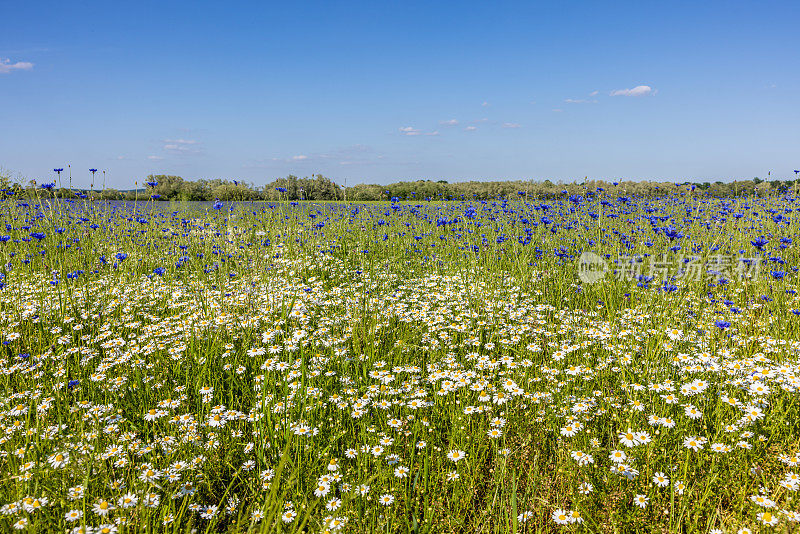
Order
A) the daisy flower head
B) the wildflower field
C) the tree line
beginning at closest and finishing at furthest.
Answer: the wildflower field, the daisy flower head, the tree line

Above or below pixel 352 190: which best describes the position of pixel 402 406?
below

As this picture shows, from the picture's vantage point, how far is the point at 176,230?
8.76 meters

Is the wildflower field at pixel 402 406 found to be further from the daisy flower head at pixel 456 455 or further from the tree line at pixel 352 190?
the tree line at pixel 352 190

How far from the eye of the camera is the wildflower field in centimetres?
197

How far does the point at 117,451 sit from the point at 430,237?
713 centimetres

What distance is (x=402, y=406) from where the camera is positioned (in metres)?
2.73

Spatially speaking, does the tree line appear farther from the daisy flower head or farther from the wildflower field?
the daisy flower head

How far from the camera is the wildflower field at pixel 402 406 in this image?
1.97 metres

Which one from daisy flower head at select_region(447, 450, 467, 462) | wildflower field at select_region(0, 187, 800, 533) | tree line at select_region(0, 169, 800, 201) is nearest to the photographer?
wildflower field at select_region(0, 187, 800, 533)

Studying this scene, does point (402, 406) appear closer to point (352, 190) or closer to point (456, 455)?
point (456, 455)

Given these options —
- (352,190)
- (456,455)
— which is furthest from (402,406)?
(352,190)

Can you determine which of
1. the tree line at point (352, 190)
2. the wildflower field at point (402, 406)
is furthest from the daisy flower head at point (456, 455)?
the tree line at point (352, 190)

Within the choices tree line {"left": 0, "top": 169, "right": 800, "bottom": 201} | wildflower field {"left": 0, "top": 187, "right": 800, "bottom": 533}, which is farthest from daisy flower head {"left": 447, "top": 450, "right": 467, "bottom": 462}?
tree line {"left": 0, "top": 169, "right": 800, "bottom": 201}

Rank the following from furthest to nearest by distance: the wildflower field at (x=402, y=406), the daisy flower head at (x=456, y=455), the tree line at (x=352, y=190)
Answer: the tree line at (x=352, y=190)
the daisy flower head at (x=456, y=455)
the wildflower field at (x=402, y=406)
